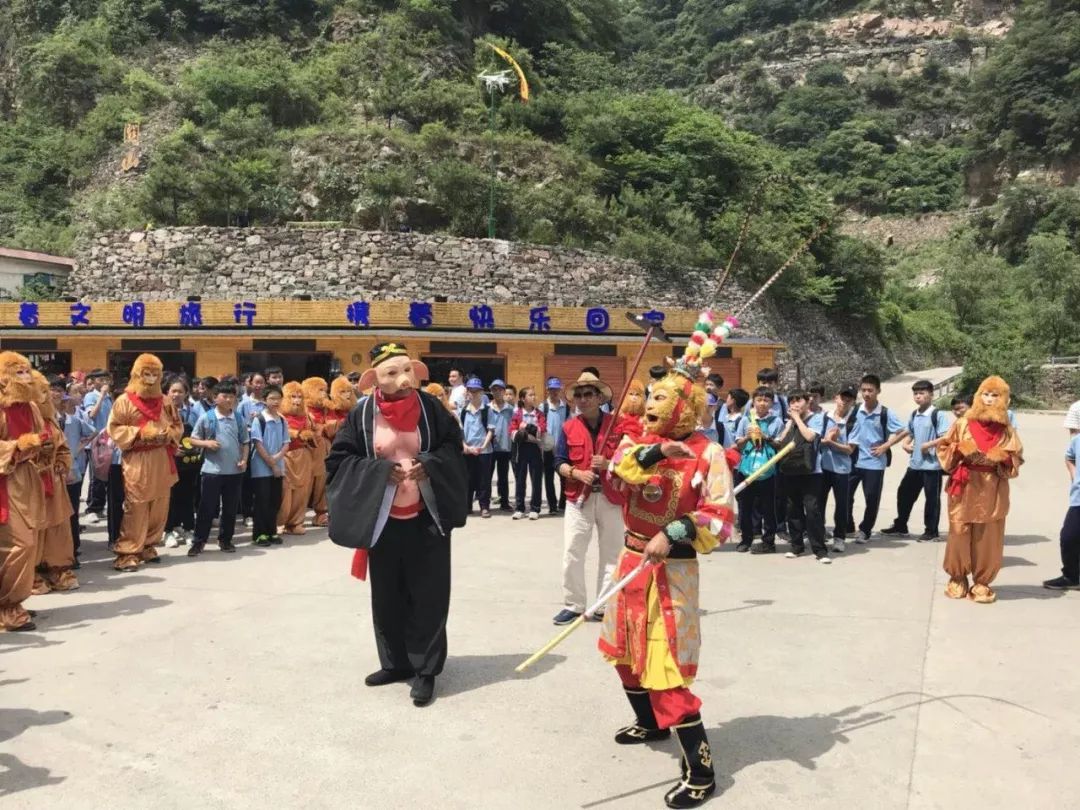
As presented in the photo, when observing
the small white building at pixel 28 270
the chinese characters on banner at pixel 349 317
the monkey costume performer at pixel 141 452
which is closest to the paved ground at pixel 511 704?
the monkey costume performer at pixel 141 452

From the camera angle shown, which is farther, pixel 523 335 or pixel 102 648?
pixel 523 335

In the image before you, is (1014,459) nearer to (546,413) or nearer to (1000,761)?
(1000,761)

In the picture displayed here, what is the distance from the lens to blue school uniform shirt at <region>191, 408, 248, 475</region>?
28.0ft

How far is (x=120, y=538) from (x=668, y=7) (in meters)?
108

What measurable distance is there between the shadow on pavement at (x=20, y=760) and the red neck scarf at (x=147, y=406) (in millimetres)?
3746

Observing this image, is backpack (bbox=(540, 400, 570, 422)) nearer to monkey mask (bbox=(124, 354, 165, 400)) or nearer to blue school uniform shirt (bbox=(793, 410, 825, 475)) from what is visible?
blue school uniform shirt (bbox=(793, 410, 825, 475))

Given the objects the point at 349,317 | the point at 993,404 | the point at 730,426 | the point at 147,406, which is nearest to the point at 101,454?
the point at 147,406

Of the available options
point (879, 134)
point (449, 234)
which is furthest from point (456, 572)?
point (879, 134)

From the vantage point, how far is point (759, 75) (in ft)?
277

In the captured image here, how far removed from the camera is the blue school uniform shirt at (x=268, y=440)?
8.86 m

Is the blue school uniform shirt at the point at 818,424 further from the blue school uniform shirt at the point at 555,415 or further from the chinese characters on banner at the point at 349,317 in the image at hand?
the chinese characters on banner at the point at 349,317

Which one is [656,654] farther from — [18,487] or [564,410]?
[564,410]

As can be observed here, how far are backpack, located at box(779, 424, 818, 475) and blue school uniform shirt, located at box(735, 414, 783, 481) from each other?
1.31 feet

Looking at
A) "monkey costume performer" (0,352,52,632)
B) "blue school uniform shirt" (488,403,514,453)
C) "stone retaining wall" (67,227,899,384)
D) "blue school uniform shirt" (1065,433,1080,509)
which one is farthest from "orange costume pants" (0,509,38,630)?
"stone retaining wall" (67,227,899,384)
